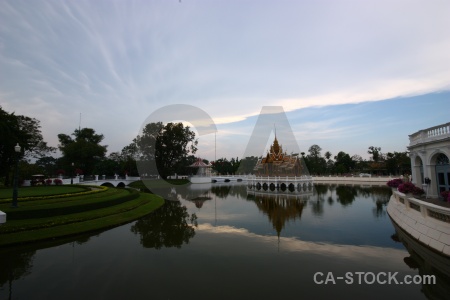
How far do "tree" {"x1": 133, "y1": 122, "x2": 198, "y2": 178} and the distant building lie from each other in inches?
665

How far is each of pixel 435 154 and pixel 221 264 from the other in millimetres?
14195

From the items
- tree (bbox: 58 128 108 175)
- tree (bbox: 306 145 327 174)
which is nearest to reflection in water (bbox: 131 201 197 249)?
tree (bbox: 58 128 108 175)

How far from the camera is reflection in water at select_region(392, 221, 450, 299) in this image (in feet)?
22.5

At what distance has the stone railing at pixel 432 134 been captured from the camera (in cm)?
1329

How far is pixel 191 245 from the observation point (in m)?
11.7

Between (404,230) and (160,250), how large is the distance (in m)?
12.4

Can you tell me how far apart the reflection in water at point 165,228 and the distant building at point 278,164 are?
26564 millimetres

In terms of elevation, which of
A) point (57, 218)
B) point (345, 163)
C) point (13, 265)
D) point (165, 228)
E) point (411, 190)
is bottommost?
point (165, 228)

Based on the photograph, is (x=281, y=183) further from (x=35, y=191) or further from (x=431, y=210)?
(x=35, y=191)

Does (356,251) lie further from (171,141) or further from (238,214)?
(171,141)

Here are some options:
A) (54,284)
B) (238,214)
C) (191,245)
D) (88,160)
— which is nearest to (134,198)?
(238,214)

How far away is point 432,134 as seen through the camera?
1462cm

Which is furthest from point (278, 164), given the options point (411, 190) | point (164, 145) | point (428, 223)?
point (428, 223)

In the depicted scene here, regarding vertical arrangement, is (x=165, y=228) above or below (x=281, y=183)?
below
